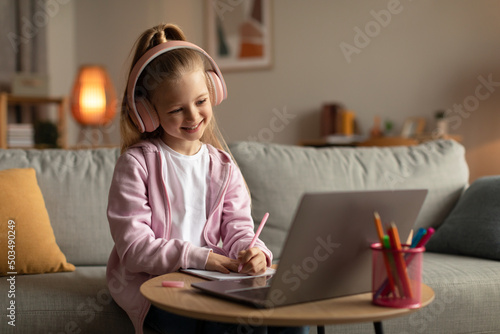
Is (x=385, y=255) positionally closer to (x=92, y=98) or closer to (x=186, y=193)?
(x=186, y=193)

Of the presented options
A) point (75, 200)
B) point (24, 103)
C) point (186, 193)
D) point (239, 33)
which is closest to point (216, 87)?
point (186, 193)

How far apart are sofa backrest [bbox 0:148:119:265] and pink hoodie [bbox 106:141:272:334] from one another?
21.7 inches

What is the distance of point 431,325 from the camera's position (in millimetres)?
1632

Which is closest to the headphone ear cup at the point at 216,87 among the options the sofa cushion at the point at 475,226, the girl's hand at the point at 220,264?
the girl's hand at the point at 220,264

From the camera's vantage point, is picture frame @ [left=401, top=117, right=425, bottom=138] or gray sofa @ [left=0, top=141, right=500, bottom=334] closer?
gray sofa @ [left=0, top=141, right=500, bottom=334]

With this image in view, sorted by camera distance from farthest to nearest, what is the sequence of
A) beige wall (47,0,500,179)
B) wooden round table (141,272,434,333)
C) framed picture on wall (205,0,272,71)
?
framed picture on wall (205,0,272,71), beige wall (47,0,500,179), wooden round table (141,272,434,333)

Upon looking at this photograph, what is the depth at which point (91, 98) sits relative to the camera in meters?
4.38

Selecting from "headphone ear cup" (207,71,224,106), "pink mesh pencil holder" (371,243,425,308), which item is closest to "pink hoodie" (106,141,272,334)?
"headphone ear cup" (207,71,224,106)

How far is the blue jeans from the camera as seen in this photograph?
1.12 metres

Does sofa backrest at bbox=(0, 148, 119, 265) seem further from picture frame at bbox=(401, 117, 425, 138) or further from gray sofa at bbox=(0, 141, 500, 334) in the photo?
picture frame at bbox=(401, 117, 425, 138)

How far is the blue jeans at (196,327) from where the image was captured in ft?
3.68

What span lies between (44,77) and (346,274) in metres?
3.68

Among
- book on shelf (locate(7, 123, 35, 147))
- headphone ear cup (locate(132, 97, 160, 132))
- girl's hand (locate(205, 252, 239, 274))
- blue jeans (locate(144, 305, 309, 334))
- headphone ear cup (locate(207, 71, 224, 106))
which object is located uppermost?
headphone ear cup (locate(207, 71, 224, 106))

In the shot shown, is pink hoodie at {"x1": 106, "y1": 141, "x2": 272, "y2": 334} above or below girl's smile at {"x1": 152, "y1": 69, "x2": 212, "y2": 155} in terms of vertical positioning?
below
